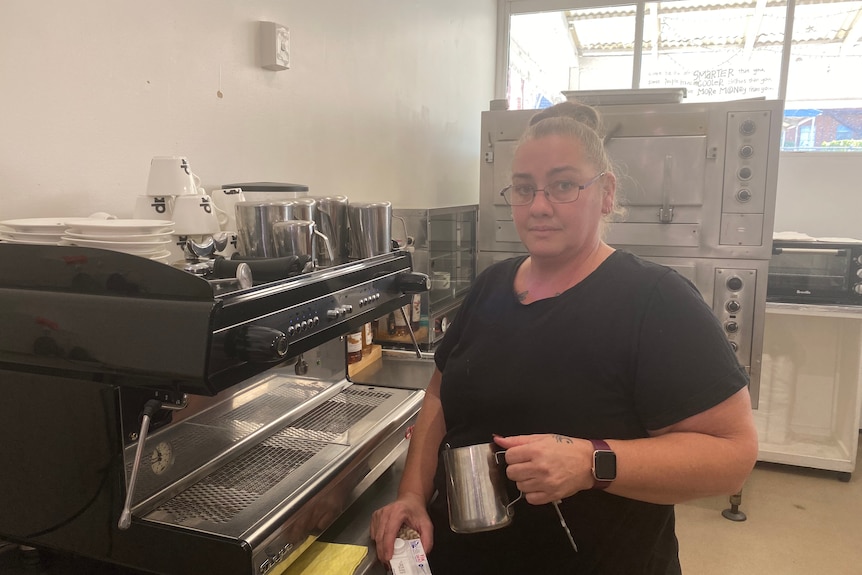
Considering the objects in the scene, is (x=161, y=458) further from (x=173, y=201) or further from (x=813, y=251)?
(x=813, y=251)

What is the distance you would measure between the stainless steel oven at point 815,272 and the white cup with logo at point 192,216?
2.46 meters

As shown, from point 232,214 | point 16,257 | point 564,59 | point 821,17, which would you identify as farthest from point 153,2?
point 821,17

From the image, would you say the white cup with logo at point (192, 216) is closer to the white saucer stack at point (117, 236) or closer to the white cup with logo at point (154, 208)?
the white cup with logo at point (154, 208)

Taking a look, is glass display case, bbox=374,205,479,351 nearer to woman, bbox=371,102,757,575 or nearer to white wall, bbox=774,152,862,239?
woman, bbox=371,102,757,575

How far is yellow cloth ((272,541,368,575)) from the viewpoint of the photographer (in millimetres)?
888

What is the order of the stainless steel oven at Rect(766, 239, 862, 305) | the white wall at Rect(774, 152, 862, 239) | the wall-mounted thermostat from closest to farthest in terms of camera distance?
the wall-mounted thermostat
the stainless steel oven at Rect(766, 239, 862, 305)
the white wall at Rect(774, 152, 862, 239)

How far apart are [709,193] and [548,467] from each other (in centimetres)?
206

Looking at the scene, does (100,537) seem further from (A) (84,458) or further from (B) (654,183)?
(B) (654,183)

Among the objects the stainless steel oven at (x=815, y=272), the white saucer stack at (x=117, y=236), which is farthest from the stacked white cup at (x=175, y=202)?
the stainless steel oven at (x=815, y=272)

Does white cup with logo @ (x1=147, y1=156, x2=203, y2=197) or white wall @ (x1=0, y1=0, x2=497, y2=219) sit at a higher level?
white wall @ (x1=0, y1=0, x2=497, y2=219)

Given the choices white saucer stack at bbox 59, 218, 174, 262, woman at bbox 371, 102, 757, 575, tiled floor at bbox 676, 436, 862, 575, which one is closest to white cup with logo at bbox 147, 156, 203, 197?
white saucer stack at bbox 59, 218, 174, 262

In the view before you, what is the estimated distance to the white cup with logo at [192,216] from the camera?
3.77ft

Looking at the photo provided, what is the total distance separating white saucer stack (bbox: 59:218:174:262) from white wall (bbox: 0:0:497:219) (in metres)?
0.25

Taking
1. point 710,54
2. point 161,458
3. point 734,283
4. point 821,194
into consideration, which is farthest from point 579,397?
point 710,54
